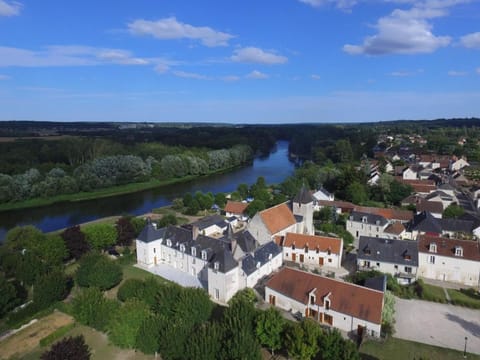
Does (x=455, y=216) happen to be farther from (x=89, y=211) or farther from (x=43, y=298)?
(x=89, y=211)

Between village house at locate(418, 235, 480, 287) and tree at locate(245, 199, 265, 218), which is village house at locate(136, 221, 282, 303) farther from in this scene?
tree at locate(245, 199, 265, 218)

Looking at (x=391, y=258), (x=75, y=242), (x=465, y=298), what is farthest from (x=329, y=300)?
(x=75, y=242)

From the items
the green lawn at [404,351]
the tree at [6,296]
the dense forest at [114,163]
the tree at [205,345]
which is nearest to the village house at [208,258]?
the tree at [205,345]

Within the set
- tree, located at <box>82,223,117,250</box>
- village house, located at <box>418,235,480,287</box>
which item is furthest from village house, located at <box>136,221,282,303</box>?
village house, located at <box>418,235,480,287</box>

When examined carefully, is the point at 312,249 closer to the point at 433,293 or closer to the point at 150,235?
the point at 433,293

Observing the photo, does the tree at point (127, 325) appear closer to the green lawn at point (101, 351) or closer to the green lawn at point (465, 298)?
the green lawn at point (101, 351)
